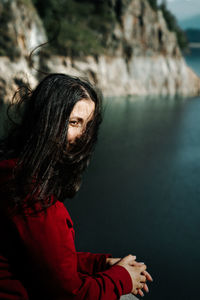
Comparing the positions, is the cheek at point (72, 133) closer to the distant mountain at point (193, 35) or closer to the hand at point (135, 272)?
the hand at point (135, 272)

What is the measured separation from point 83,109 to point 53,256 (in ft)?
1.41

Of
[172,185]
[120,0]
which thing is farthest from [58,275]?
[120,0]

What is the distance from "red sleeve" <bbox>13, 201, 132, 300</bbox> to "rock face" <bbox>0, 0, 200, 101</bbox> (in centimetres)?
1512

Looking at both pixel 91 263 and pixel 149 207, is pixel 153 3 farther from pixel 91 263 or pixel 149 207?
pixel 91 263

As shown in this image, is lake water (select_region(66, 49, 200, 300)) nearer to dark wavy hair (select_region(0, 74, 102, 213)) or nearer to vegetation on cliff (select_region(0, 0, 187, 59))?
dark wavy hair (select_region(0, 74, 102, 213))

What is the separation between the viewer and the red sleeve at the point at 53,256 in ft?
2.64

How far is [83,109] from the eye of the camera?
979 millimetres

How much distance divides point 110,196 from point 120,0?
18919 mm

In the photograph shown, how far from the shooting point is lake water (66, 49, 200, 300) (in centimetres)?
347

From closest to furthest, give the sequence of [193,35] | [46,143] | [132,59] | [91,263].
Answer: [46,143], [91,263], [132,59], [193,35]

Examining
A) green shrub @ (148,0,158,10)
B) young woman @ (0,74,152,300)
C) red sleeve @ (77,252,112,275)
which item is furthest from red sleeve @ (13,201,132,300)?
green shrub @ (148,0,158,10)

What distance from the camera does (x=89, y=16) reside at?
20.5 metres

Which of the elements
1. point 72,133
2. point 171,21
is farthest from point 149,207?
point 171,21

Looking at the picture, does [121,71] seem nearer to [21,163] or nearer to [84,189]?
[84,189]
